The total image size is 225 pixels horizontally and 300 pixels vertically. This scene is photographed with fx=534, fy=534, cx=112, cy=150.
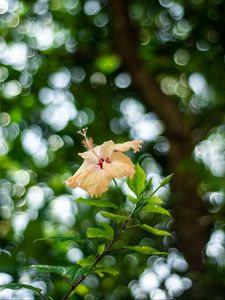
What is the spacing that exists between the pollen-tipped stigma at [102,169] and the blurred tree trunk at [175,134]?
2147 mm

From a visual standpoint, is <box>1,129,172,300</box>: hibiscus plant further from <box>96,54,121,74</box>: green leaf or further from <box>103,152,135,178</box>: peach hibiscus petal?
<box>96,54,121,74</box>: green leaf

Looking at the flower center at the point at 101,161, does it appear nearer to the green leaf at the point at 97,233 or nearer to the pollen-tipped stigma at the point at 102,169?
the pollen-tipped stigma at the point at 102,169

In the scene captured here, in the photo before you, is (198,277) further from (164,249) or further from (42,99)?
(42,99)

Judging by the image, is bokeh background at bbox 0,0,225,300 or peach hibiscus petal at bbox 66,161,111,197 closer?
peach hibiscus petal at bbox 66,161,111,197

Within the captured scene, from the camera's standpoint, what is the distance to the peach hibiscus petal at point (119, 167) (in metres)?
1.20

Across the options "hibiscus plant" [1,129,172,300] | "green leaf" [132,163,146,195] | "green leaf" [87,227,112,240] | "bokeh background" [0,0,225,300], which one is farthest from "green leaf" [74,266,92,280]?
"bokeh background" [0,0,225,300]

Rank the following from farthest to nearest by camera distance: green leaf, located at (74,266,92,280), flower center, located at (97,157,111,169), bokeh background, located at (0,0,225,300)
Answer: bokeh background, located at (0,0,225,300) < flower center, located at (97,157,111,169) < green leaf, located at (74,266,92,280)

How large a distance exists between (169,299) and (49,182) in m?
1.13

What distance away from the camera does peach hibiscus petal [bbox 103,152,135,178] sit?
3.92 ft

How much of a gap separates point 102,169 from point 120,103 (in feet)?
8.46

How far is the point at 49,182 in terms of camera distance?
347 centimetres

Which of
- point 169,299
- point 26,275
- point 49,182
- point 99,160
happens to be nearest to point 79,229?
point 49,182

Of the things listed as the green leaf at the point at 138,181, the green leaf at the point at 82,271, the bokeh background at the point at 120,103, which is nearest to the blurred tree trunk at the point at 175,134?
the bokeh background at the point at 120,103

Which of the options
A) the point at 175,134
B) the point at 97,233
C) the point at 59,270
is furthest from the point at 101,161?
the point at 175,134
